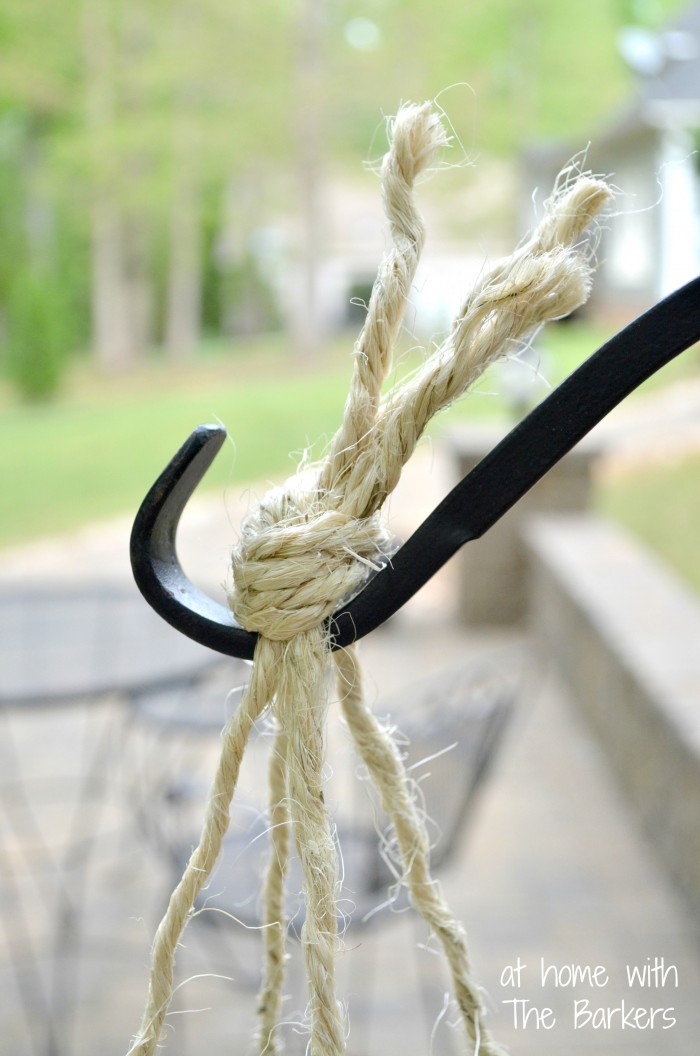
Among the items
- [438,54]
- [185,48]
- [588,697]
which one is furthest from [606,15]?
[588,697]

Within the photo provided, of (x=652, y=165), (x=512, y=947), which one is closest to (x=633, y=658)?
(x=512, y=947)

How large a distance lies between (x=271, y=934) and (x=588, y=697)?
3104 mm

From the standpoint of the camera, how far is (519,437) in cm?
55

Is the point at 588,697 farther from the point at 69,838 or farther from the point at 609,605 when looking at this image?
the point at 69,838

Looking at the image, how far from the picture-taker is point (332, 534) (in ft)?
1.92

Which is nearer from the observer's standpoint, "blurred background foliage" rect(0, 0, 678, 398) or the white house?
the white house

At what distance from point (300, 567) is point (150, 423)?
1375 centimetres

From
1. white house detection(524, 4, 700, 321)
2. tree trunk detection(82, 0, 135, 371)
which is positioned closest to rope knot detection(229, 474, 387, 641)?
white house detection(524, 4, 700, 321)

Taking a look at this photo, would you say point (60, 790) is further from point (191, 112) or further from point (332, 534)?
point (191, 112)

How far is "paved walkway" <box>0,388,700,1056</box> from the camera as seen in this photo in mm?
2148

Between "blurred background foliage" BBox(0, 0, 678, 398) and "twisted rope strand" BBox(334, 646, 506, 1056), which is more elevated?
"blurred background foliage" BBox(0, 0, 678, 398)

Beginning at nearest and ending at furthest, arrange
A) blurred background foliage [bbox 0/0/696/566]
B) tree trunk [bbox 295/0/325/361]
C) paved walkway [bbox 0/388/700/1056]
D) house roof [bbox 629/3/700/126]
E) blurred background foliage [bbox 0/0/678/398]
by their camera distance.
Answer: paved walkway [bbox 0/388/700/1056], house roof [bbox 629/3/700/126], blurred background foliage [bbox 0/0/696/566], blurred background foliage [bbox 0/0/678/398], tree trunk [bbox 295/0/325/361]

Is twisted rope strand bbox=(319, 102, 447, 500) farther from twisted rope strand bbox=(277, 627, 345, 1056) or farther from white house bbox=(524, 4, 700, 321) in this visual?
white house bbox=(524, 4, 700, 321)

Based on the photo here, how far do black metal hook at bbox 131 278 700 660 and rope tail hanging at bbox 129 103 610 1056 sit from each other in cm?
2
